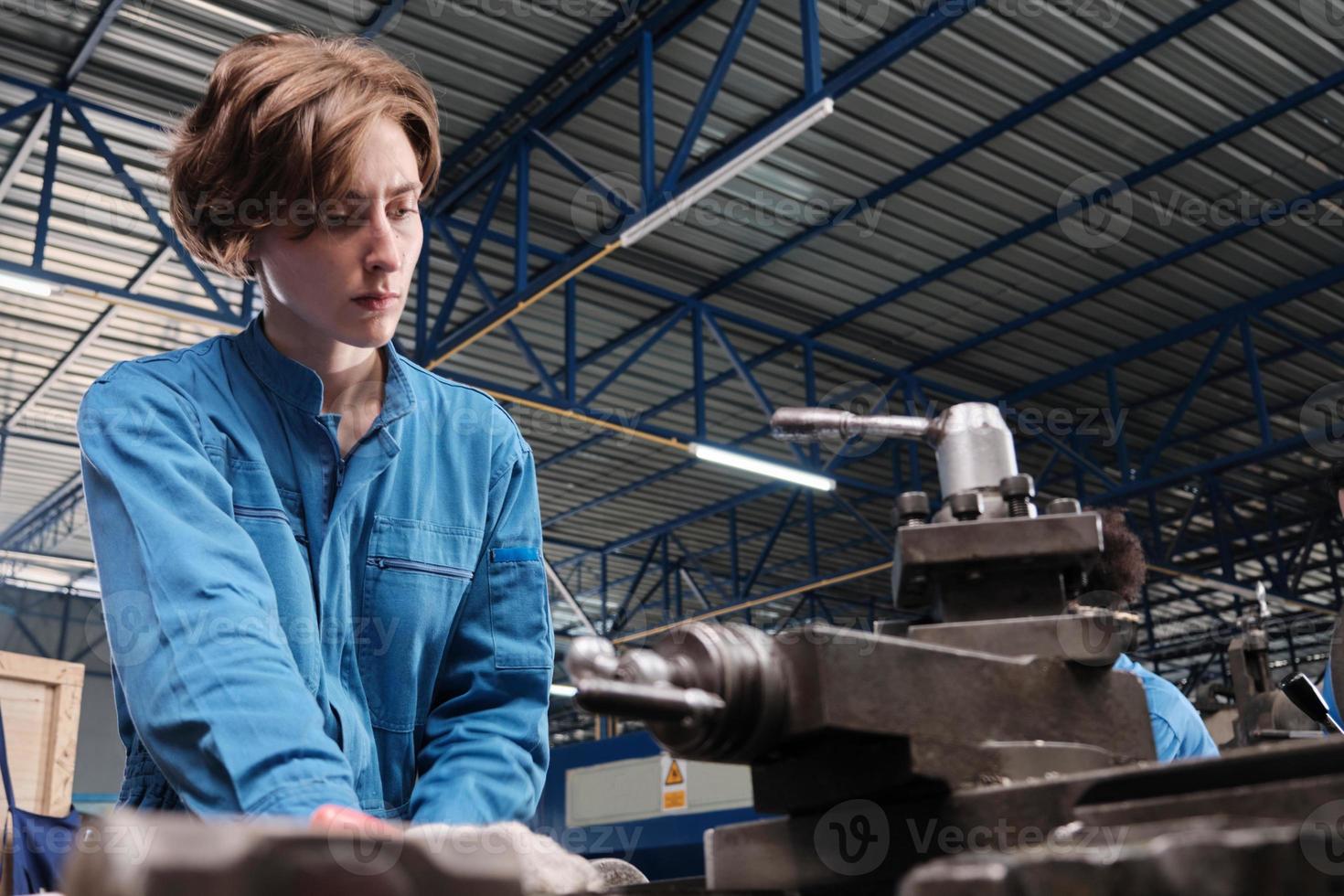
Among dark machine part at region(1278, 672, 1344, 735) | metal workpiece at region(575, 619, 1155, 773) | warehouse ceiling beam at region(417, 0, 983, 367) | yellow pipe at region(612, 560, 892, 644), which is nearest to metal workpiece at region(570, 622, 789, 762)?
metal workpiece at region(575, 619, 1155, 773)

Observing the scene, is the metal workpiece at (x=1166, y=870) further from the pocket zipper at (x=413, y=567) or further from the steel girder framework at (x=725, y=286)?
the steel girder framework at (x=725, y=286)

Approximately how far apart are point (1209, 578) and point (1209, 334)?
2672 mm

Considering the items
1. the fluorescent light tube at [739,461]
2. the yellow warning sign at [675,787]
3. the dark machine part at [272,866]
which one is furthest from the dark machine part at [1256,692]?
the fluorescent light tube at [739,461]

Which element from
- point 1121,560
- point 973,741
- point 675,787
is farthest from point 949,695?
point 675,787

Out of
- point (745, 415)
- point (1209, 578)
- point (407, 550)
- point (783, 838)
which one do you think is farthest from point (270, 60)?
point (1209, 578)

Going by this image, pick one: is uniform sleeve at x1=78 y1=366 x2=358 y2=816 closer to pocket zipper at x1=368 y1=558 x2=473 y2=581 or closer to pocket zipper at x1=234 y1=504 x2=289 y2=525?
pocket zipper at x1=234 y1=504 x2=289 y2=525

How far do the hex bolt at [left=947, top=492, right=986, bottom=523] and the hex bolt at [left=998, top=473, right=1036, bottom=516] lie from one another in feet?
0.09

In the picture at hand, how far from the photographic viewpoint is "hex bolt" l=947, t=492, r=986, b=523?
1.08m

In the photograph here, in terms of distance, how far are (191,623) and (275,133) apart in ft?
1.83

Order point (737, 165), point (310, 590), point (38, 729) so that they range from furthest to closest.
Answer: point (737, 165) → point (38, 729) → point (310, 590)

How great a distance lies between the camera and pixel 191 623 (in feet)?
3.23

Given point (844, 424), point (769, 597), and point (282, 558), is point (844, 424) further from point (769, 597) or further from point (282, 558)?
point (769, 597)

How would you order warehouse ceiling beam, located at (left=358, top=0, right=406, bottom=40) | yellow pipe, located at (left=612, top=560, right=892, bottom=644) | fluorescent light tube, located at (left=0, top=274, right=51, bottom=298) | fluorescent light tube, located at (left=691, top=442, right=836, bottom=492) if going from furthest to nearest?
yellow pipe, located at (left=612, top=560, right=892, bottom=644) → fluorescent light tube, located at (left=691, top=442, right=836, bottom=492) → warehouse ceiling beam, located at (left=358, top=0, right=406, bottom=40) → fluorescent light tube, located at (left=0, top=274, right=51, bottom=298)

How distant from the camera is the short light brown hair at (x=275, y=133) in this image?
1.24m
